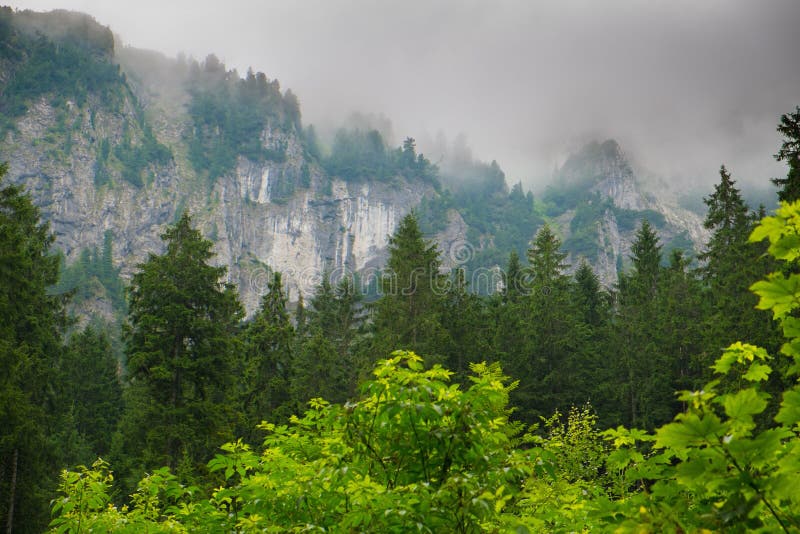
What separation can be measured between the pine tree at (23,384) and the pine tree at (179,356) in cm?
258

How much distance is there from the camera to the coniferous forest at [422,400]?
93.7 inches

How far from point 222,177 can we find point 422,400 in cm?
15994

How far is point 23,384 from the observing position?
1692 centimetres

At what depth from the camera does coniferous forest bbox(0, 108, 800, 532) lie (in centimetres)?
238

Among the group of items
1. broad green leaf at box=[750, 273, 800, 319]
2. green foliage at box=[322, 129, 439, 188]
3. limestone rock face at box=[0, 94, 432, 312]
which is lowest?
broad green leaf at box=[750, 273, 800, 319]

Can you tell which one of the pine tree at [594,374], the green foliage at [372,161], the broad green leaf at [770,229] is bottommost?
the pine tree at [594,374]

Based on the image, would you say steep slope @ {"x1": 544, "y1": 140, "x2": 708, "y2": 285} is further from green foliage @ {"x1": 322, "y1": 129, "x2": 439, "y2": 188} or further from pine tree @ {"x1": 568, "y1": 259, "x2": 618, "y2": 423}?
pine tree @ {"x1": 568, "y1": 259, "x2": 618, "y2": 423}

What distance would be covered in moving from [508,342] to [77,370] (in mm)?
27505

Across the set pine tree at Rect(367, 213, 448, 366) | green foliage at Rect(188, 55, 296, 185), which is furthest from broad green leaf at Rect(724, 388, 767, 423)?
green foliage at Rect(188, 55, 296, 185)

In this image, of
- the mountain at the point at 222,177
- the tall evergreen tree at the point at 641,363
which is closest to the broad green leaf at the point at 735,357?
the tall evergreen tree at the point at 641,363

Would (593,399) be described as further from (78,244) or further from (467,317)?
(78,244)

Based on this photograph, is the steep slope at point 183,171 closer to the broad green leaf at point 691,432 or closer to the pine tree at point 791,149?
the pine tree at point 791,149

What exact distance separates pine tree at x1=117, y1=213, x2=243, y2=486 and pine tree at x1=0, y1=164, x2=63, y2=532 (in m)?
2.58

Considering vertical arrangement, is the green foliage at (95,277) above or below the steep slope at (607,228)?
below
